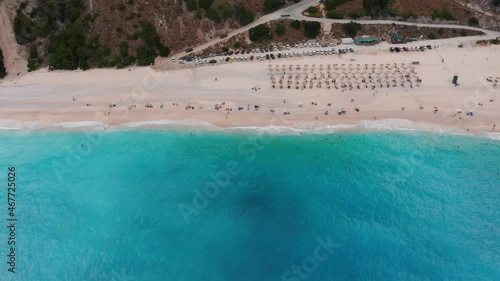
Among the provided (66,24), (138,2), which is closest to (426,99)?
(138,2)

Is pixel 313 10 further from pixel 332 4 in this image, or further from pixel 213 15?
pixel 213 15

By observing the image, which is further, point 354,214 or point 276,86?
point 276,86

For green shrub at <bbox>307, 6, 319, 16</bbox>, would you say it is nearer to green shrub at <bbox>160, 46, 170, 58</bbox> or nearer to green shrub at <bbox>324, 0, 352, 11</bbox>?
green shrub at <bbox>324, 0, 352, 11</bbox>

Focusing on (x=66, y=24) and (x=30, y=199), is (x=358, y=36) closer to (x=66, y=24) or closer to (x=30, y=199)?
(x=66, y=24)

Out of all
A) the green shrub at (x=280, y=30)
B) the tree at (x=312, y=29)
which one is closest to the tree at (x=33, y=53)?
the green shrub at (x=280, y=30)

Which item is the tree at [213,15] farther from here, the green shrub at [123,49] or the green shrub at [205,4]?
the green shrub at [123,49]

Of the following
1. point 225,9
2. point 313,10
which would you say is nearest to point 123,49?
point 225,9
